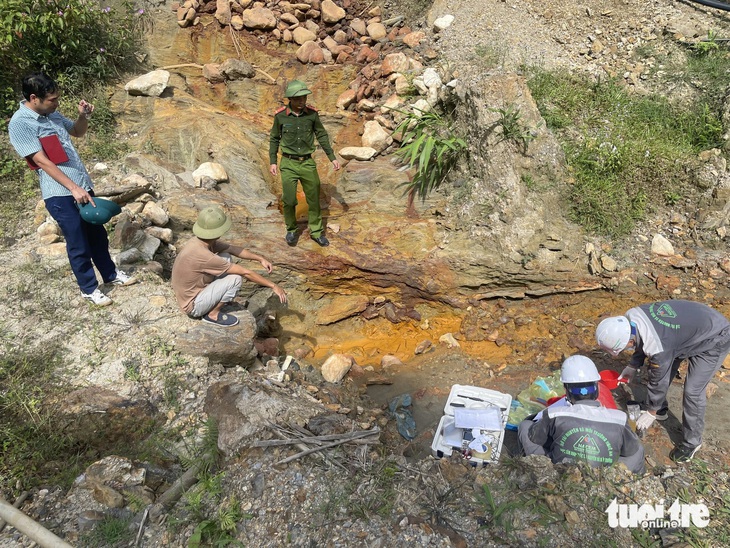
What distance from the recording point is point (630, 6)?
18.6 ft

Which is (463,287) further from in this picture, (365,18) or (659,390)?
(365,18)

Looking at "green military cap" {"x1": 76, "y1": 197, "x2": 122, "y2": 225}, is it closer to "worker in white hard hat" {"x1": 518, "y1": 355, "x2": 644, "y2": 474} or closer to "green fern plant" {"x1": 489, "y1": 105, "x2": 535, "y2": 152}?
"worker in white hard hat" {"x1": 518, "y1": 355, "x2": 644, "y2": 474}

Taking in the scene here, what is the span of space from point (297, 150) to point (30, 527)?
11.6ft

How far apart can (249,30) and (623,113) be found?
557cm

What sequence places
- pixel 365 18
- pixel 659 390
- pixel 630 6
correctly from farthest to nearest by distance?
pixel 365 18 → pixel 630 6 → pixel 659 390

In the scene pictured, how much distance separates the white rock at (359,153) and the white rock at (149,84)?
269 cm

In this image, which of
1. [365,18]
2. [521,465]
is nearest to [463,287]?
[521,465]

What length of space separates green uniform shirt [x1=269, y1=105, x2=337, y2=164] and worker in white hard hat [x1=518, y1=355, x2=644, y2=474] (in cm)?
312

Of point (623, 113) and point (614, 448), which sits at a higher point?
point (623, 113)

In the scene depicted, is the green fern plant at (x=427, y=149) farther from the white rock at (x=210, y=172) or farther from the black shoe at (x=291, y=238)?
the white rock at (x=210, y=172)

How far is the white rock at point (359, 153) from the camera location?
541 cm

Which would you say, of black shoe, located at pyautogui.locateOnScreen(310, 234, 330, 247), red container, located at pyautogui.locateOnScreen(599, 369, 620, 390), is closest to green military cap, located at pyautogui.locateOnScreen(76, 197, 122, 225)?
black shoe, located at pyautogui.locateOnScreen(310, 234, 330, 247)

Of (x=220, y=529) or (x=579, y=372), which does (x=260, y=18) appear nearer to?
(x=579, y=372)

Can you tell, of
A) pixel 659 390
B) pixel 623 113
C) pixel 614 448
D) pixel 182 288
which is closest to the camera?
pixel 614 448
